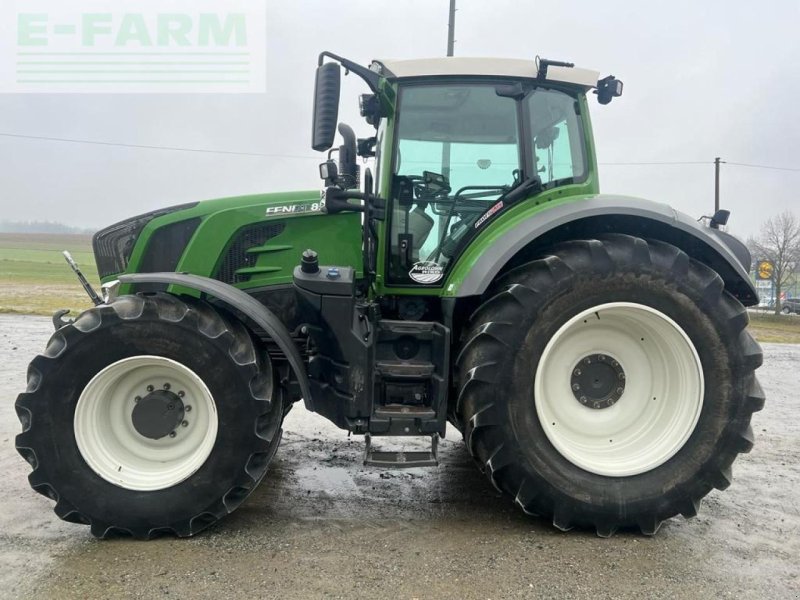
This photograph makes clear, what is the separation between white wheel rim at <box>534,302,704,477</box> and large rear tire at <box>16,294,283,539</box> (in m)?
1.58

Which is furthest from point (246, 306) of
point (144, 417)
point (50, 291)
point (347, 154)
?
Answer: point (50, 291)

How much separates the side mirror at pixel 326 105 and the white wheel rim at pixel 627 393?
157 cm

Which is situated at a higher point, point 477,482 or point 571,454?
point 571,454

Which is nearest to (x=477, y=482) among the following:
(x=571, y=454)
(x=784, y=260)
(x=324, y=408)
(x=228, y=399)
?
(x=571, y=454)

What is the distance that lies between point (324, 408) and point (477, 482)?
124 centimetres

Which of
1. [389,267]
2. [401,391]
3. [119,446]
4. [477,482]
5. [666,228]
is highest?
[666,228]

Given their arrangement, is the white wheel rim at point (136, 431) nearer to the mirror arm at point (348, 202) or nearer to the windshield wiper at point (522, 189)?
the mirror arm at point (348, 202)

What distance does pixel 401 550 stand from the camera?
2717 millimetres

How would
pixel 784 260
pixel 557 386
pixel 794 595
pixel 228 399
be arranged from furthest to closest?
1. pixel 784 260
2. pixel 557 386
3. pixel 228 399
4. pixel 794 595

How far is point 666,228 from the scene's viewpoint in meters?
3.09

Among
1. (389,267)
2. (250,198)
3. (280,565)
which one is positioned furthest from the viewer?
(250,198)

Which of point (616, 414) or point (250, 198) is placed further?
point (250, 198)

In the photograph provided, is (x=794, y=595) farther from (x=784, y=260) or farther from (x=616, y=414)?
(x=784, y=260)

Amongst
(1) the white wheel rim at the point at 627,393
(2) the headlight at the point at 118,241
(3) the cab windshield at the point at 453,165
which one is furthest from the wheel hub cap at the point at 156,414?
(1) the white wheel rim at the point at 627,393
